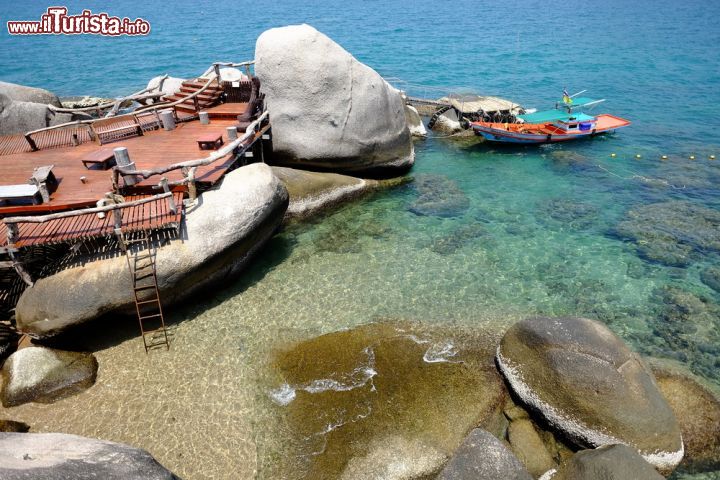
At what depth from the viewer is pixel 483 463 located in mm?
8672

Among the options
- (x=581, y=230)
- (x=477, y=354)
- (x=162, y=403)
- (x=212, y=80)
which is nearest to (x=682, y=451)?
(x=477, y=354)

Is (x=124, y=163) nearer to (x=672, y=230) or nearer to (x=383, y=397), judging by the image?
(x=383, y=397)

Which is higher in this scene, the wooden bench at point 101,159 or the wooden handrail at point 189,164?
the wooden handrail at point 189,164

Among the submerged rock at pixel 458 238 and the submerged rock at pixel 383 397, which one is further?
the submerged rock at pixel 458 238

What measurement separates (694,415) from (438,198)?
44.9 ft

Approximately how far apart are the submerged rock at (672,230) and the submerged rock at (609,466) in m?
11.5

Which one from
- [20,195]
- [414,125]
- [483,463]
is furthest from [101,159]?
[414,125]

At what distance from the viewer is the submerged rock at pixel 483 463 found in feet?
27.9

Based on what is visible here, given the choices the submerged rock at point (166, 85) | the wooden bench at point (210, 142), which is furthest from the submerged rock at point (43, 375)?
the submerged rock at point (166, 85)

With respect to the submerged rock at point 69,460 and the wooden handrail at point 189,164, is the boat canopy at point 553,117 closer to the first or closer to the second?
the wooden handrail at point 189,164

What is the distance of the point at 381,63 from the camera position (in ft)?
185

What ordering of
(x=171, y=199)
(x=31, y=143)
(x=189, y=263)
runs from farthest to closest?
(x=31, y=143) < (x=189, y=263) < (x=171, y=199)

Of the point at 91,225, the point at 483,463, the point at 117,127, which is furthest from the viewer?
the point at 117,127

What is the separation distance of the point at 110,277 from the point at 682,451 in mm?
15689
